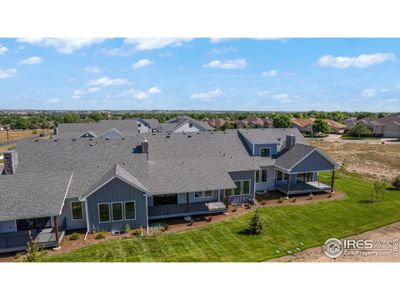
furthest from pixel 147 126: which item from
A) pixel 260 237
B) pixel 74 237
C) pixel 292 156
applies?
pixel 260 237

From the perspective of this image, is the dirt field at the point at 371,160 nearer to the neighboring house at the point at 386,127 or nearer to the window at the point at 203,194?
the window at the point at 203,194

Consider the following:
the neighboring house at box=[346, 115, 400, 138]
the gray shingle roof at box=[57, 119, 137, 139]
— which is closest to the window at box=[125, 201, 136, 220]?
the gray shingle roof at box=[57, 119, 137, 139]

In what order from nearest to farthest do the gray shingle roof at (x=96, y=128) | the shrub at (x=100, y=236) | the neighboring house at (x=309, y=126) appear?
the shrub at (x=100, y=236) < the gray shingle roof at (x=96, y=128) < the neighboring house at (x=309, y=126)

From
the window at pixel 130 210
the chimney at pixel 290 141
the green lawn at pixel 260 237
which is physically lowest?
the green lawn at pixel 260 237

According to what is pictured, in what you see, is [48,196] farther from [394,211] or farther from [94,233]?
[394,211]

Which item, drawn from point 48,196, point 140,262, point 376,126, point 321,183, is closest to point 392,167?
point 321,183

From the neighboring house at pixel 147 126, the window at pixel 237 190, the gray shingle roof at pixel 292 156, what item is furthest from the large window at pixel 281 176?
the neighboring house at pixel 147 126

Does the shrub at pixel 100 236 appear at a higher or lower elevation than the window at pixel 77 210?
lower

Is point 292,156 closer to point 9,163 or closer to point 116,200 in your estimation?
point 116,200
